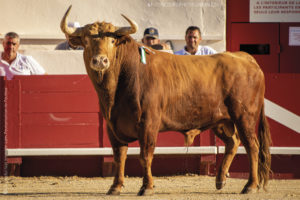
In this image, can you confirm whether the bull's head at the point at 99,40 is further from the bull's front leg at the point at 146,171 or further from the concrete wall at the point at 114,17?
the concrete wall at the point at 114,17

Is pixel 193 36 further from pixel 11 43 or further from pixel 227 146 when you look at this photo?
pixel 11 43

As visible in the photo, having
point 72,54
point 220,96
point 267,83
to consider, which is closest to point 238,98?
point 220,96

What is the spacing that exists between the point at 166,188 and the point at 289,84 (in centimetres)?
214

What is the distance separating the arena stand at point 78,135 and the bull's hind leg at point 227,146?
107 centimetres

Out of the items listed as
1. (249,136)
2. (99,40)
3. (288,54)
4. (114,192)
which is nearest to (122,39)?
(99,40)

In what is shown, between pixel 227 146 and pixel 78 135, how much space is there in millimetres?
1949

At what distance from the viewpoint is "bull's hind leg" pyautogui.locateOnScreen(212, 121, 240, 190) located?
6.22 meters

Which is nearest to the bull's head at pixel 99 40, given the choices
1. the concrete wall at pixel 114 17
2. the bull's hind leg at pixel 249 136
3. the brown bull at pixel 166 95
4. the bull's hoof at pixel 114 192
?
the brown bull at pixel 166 95

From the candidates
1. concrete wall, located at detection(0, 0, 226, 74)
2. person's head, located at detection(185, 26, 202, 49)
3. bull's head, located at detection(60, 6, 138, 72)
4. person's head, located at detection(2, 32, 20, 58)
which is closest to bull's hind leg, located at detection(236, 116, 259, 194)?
bull's head, located at detection(60, 6, 138, 72)

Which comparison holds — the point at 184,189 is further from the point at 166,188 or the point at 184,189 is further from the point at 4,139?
the point at 4,139

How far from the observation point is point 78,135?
7.53 metres

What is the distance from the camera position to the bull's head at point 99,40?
5375mm

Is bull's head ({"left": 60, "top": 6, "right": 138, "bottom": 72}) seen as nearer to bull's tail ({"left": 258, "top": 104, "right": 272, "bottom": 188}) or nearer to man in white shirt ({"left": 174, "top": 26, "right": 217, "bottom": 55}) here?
bull's tail ({"left": 258, "top": 104, "right": 272, "bottom": 188})

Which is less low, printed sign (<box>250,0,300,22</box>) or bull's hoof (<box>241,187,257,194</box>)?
printed sign (<box>250,0,300,22</box>)
